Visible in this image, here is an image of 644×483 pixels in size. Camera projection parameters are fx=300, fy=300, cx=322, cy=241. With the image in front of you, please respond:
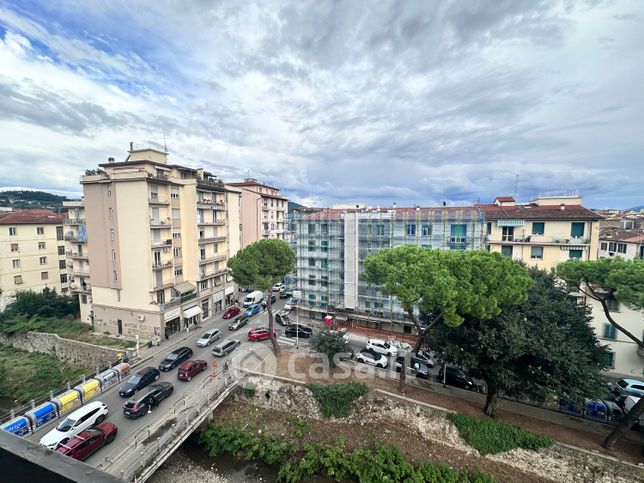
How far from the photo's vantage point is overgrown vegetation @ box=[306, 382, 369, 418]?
21.0m

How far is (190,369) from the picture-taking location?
2384 cm

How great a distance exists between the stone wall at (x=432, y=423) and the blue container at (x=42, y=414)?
1156cm

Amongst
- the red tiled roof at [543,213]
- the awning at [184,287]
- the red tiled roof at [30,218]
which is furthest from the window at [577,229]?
the red tiled roof at [30,218]

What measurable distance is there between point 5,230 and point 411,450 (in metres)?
48.9

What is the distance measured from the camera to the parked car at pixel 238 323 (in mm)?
33225

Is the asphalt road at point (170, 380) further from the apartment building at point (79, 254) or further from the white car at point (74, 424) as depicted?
the apartment building at point (79, 254)

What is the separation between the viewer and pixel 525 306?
19.1m

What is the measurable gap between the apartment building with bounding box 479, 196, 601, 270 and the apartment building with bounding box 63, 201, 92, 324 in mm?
44924

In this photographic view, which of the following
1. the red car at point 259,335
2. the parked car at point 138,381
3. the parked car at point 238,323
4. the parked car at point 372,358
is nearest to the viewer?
the parked car at point 138,381

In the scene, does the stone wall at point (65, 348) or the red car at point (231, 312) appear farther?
the red car at point (231, 312)

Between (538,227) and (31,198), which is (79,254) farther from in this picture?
(31,198)

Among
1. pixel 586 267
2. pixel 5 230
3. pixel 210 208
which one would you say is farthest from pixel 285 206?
pixel 586 267

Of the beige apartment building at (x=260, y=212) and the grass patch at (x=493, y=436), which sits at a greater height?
the beige apartment building at (x=260, y=212)

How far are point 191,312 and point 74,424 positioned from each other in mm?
16267
